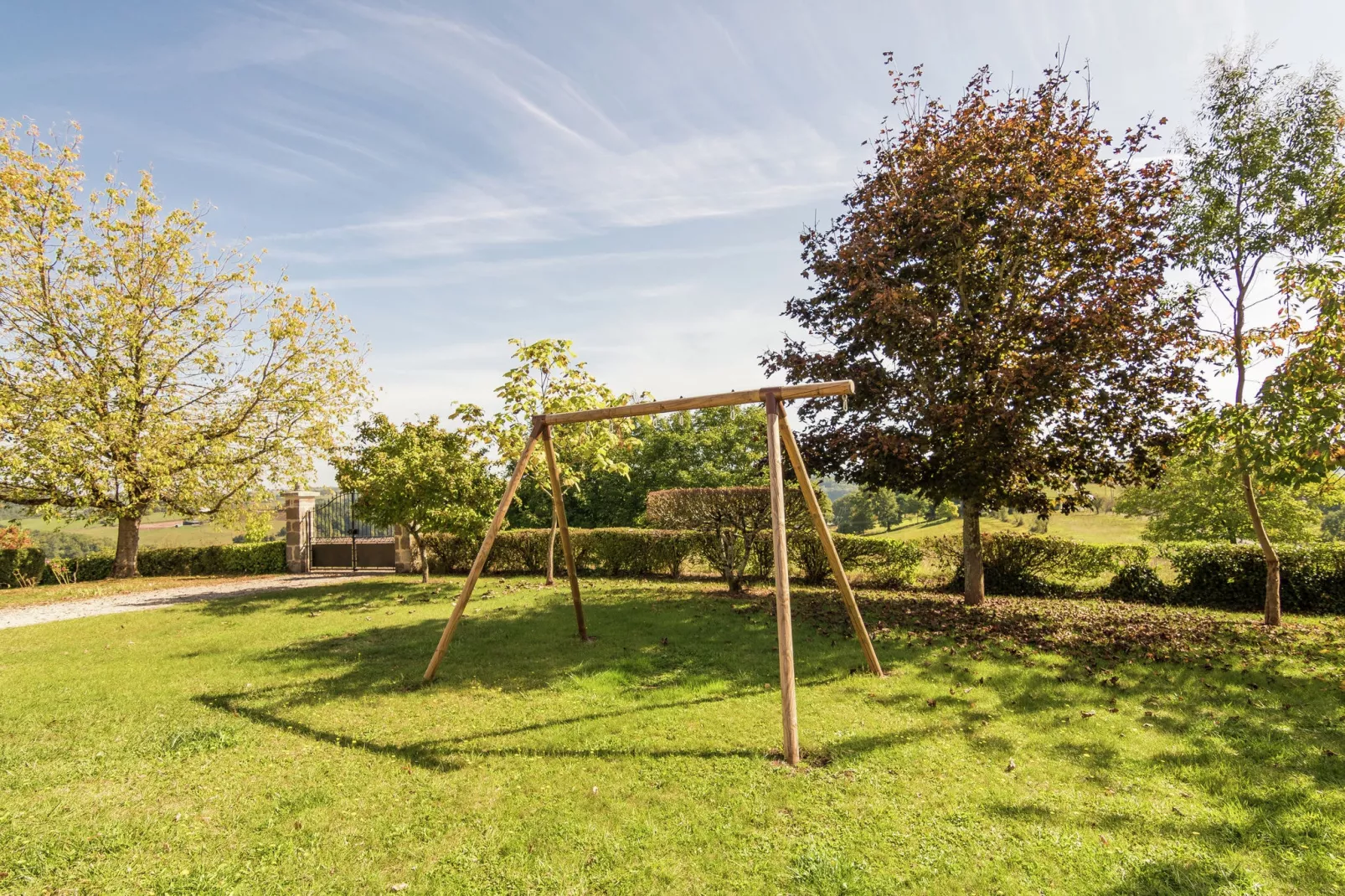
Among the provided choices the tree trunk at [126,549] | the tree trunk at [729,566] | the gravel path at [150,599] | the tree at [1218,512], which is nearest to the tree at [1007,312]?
the tree trunk at [729,566]

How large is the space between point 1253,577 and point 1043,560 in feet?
11.7

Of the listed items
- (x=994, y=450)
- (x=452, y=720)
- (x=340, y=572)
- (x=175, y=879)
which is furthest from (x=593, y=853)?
(x=340, y=572)

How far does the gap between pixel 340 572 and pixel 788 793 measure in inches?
809

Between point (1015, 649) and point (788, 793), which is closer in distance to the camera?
point (788, 793)

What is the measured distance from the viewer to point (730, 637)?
30.4 ft

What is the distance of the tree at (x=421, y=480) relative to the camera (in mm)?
14664

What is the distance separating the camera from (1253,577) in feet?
39.1

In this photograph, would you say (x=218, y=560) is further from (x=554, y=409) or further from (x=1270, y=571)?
(x=1270, y=571)

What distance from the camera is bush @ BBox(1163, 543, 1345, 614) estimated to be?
450 inches

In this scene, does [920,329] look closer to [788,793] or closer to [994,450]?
[994,450]

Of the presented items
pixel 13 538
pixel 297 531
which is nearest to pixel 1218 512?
pixel 297 531

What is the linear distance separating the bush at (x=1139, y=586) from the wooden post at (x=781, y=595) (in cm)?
1112

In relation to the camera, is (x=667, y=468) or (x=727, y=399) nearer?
(x=727, y=399)

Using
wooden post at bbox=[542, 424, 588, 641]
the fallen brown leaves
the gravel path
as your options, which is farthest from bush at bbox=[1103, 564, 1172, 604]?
the gravel path
